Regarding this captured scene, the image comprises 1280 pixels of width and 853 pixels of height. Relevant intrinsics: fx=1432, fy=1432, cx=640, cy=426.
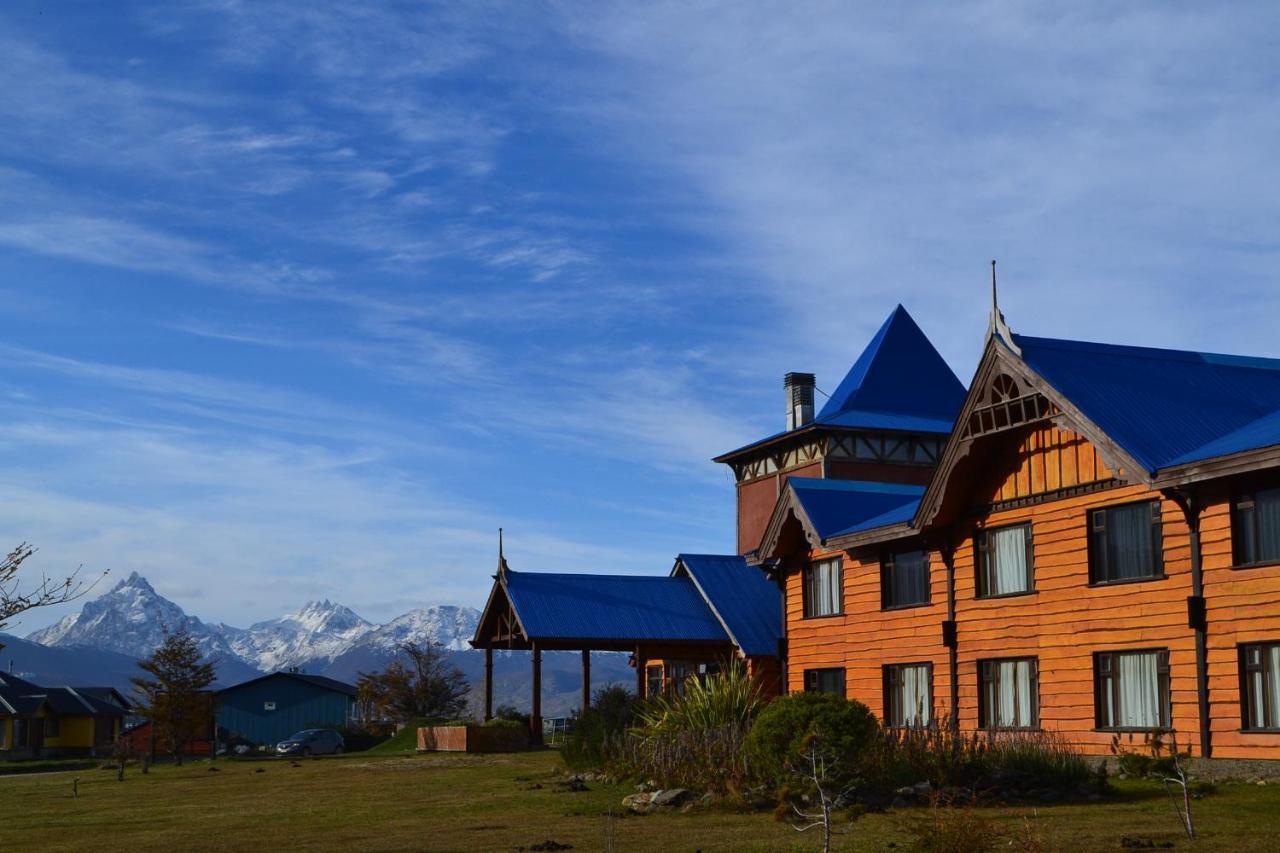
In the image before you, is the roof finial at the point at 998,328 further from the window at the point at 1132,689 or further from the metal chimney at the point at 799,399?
the metal chimney at the point at 799,399

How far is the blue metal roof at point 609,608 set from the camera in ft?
154

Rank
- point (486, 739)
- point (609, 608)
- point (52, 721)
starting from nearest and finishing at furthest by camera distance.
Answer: point (486, 739) → point (609, 608) → point (52, 721)

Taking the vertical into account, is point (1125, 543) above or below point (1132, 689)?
above

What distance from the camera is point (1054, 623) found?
95.6ft

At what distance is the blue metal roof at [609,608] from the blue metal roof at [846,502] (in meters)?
10.4

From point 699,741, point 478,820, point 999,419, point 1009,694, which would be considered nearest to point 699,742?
point 699,741

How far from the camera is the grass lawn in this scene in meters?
17.8

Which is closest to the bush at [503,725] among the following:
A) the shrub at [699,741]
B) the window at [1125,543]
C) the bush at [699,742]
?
the bush at [699,742]

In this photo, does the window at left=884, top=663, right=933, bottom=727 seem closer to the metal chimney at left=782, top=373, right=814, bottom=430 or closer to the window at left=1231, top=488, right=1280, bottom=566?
the window at left=1231, top=488, right=1280, bottom=566

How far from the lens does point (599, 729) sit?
3241 centimetres

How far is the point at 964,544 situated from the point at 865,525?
12.6 ft

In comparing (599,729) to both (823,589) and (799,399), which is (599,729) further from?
→ (799,399)

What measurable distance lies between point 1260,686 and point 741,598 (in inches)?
1002

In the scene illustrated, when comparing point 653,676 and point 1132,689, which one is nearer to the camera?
point 1132,689
